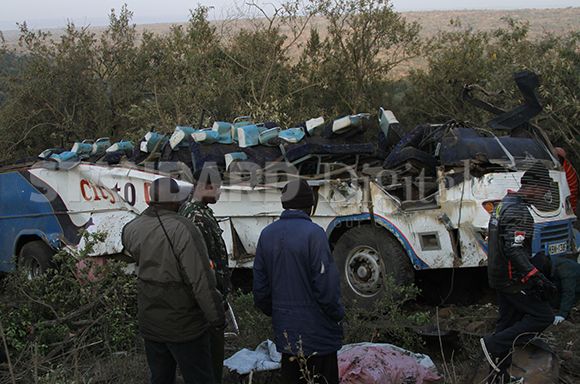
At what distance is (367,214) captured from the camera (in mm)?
6844

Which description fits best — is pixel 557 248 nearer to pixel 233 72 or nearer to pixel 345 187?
pixel 345 187

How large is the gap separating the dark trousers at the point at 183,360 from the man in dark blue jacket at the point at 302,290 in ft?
1.43

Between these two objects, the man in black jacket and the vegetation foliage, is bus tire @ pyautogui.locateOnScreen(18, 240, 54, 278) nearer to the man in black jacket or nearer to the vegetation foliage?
the vegetation foliage

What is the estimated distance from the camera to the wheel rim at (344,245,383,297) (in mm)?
6742

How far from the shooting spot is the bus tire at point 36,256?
8.63m

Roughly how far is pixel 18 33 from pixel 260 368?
12.4m

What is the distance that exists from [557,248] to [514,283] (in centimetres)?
194

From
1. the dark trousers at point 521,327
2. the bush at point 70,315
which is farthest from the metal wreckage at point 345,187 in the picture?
the dark trousers at point 521,327

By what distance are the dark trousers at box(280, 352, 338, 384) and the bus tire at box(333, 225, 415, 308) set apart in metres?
2.42

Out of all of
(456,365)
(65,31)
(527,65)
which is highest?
(65,31)

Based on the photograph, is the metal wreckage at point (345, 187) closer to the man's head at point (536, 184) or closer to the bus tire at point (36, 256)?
the bus tire at point (36, 256)

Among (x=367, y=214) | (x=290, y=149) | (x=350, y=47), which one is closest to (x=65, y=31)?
(x=350, y=47)

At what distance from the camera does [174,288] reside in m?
3.92

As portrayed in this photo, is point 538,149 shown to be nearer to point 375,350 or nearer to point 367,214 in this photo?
point 367,214
